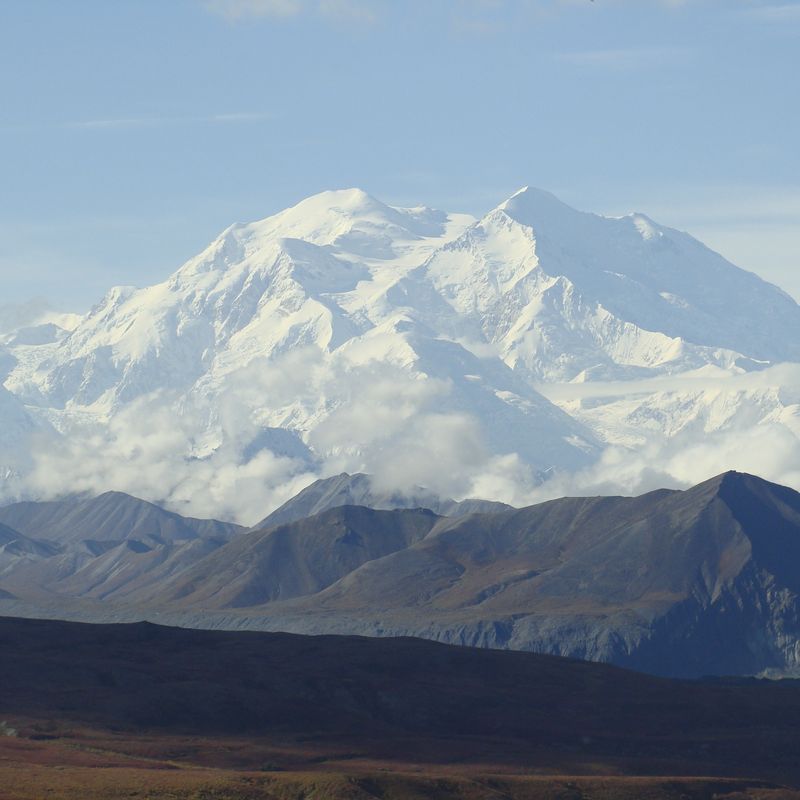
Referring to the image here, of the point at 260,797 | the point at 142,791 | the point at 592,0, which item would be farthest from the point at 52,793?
the point at 592,0

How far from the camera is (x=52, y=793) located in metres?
186

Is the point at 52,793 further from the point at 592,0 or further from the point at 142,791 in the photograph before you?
the point at 592,0

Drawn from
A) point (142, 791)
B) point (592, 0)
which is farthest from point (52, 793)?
point (592, 0)

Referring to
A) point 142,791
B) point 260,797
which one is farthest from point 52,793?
point 260,797

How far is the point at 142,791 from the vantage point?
192 m

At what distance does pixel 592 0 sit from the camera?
183m

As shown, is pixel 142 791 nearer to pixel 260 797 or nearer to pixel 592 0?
pixel 260 797

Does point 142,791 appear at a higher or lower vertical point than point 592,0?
lower

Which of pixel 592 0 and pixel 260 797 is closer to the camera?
pixel 592 0

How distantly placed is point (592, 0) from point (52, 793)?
86402 millimetres

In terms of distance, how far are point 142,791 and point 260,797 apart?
1299cm

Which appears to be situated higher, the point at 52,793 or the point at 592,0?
the point at 592,0

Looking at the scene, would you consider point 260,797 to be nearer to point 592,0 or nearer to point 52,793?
point 52,793

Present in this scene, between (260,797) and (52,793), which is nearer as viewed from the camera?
(52,793)
